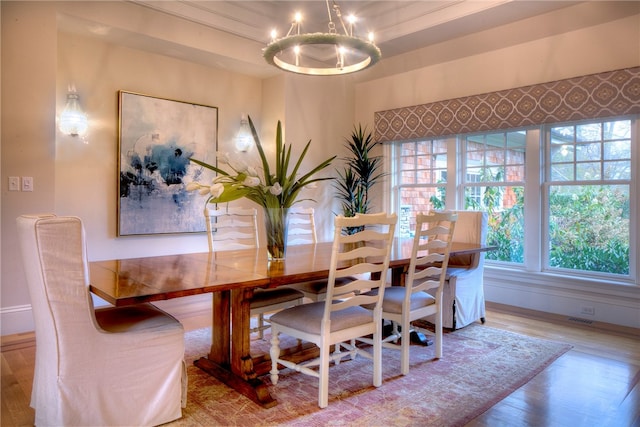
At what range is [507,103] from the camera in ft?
13.4

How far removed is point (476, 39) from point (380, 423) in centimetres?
370

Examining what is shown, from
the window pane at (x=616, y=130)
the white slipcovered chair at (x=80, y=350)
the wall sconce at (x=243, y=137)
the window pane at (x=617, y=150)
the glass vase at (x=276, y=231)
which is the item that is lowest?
the white slipcovered chair at (x=80, y=350)

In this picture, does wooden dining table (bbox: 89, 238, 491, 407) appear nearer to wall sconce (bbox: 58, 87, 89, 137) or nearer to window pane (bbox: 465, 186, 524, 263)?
wall sconce (bbox: 58, 87, 89, 137)

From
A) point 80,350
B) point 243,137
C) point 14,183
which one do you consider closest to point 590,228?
point 243,137

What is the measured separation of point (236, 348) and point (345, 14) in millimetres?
3346

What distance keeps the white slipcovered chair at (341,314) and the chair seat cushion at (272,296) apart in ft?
1.04

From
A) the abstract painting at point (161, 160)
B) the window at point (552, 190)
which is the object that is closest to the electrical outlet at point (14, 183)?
the abstract painting at point (161, 160)

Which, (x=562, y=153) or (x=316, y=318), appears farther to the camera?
(x=562, y=153)

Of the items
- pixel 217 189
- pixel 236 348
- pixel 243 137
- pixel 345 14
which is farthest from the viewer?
pixel 243 137

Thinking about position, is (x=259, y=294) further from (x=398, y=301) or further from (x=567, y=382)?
(x=567, y=382)

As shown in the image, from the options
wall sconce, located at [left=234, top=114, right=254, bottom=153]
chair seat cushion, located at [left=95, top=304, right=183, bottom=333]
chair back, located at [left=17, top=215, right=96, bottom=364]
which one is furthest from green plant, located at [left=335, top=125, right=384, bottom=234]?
chair back, located at [left=17, top=215, right=96, bottom=364]

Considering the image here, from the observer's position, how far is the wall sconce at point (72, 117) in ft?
12.1

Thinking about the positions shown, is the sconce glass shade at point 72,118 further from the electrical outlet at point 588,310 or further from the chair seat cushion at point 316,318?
the electrical outlet at point 588,310

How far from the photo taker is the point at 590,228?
3.84 meters
